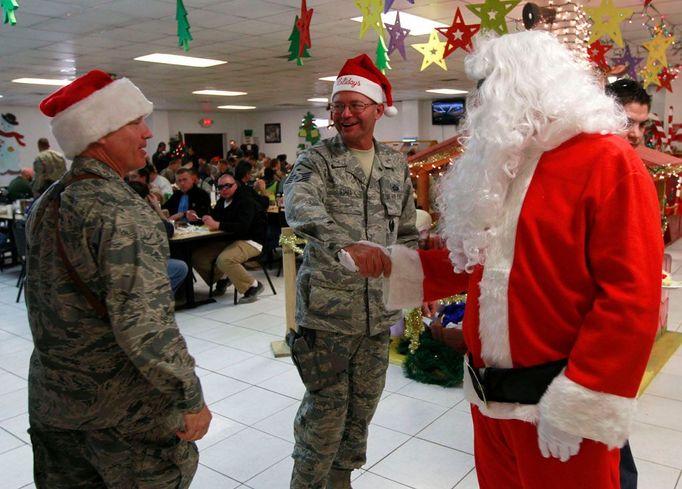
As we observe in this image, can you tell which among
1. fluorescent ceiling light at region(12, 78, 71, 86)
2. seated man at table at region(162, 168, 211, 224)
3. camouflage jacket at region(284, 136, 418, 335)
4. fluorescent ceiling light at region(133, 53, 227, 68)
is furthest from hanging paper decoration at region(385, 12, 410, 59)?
fluorescent ceiling light at region(12, 78, 71, 86)

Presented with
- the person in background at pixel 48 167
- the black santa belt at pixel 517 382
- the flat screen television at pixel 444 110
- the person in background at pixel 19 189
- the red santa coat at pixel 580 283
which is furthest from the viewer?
the flat screen television at pixel 444 110

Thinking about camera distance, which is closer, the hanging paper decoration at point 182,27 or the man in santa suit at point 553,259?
the man in santa suit at point 553,259

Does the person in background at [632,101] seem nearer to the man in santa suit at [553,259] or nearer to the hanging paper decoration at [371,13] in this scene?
the man in santa suit at [553,259]

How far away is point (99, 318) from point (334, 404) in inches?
37.3

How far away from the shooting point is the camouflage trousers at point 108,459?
152 cm

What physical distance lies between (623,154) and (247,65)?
9.33 m

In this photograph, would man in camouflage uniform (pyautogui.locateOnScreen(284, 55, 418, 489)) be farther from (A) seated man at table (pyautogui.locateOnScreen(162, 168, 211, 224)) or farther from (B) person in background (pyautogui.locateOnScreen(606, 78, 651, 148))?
(A) seated man at table (pyautogui.locateOnScreen(162, 168, 211, 224))

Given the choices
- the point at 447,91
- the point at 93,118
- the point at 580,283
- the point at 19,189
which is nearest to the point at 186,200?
the point at 19,189

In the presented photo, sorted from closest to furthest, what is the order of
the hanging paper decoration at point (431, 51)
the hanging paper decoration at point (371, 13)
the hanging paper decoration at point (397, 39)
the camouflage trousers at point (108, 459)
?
the camouflage trousers at point (108, 459) → the hanging paper decoration at point (371, 13) → the hanging paper decoration at point (397, 39) → the hanging paper decoration at point (431, 51)

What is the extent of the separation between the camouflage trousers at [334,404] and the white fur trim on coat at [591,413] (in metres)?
1.03

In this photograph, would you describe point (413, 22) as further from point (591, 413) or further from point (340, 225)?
point (591, 413)

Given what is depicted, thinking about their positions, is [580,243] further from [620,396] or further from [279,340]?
[279,340]

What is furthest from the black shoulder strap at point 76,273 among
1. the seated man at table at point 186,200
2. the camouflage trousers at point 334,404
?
the seated man at table at point 186,200

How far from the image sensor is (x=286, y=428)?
3.03m
